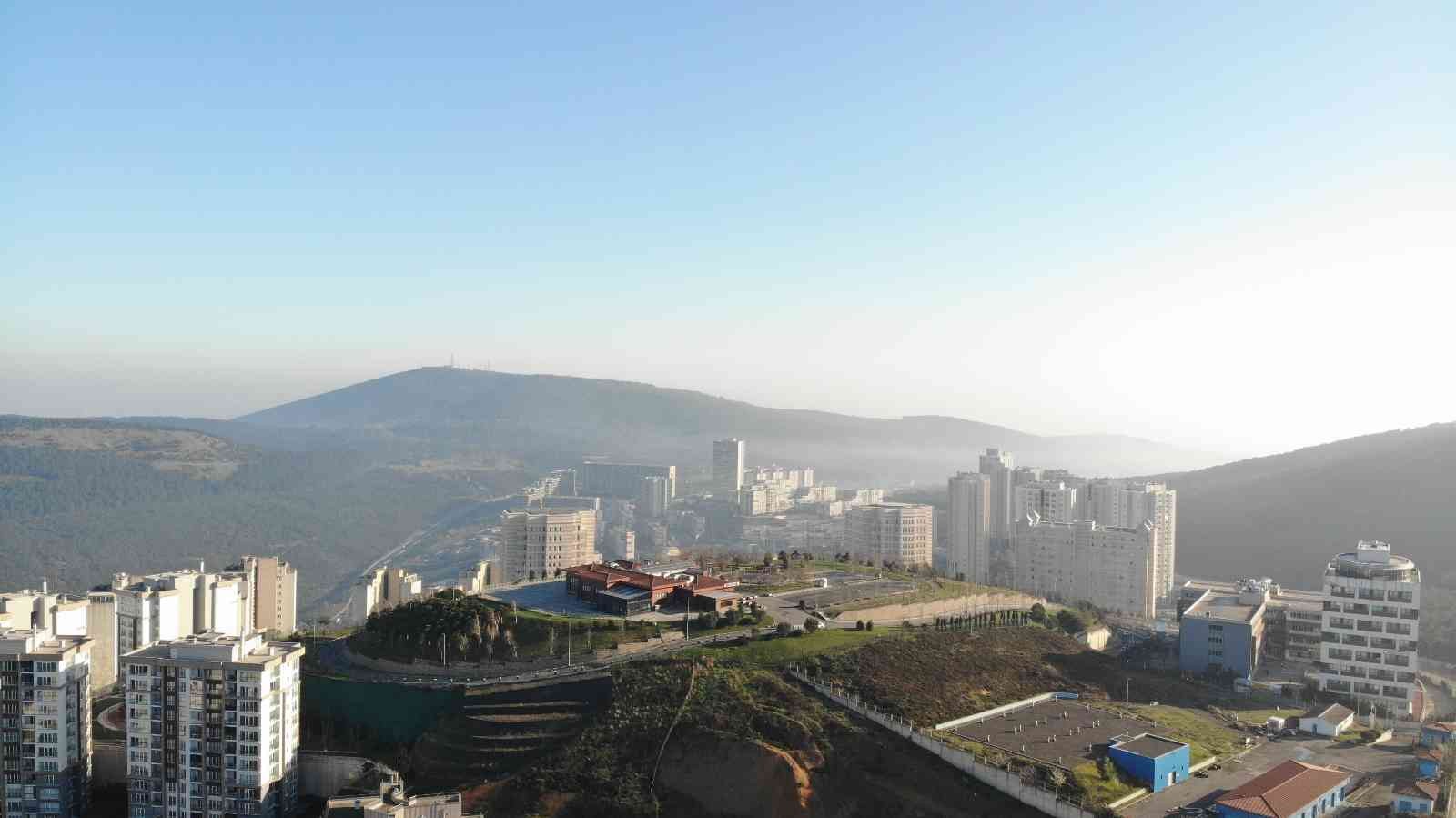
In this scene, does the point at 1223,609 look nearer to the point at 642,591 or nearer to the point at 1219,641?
the point at 1219,641

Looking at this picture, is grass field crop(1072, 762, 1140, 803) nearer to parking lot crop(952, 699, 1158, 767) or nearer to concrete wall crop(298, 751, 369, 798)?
parking lot crop(952, 699, 1158, 767)

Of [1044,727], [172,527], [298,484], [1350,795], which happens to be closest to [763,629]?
[1044,727]

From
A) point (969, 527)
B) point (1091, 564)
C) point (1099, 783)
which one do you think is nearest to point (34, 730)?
point (1099, 783)

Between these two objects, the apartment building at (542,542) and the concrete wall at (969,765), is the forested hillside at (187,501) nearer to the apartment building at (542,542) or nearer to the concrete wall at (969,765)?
the apartment building at (542,542)

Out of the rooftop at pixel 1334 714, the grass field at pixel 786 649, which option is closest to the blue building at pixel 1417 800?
the rooftop at pixel 1334 714

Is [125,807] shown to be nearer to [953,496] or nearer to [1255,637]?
[1255,637]
